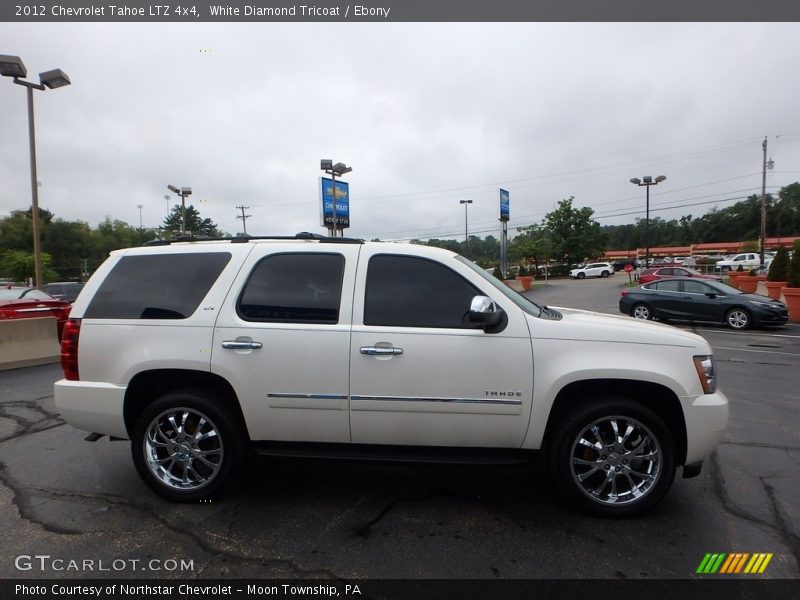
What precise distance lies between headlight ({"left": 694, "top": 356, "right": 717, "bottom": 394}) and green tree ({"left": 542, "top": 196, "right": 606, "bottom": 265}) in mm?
53960

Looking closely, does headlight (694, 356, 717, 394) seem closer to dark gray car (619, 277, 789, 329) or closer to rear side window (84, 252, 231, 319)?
rear side window (84, 252, 231, 319)

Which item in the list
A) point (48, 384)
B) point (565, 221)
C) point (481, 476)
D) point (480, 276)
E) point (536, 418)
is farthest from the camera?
point (565, 221)

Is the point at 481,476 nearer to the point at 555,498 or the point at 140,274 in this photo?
the point at 555,498

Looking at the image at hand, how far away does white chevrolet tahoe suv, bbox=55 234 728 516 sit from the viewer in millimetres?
3332

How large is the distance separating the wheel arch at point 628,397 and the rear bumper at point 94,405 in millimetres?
3136

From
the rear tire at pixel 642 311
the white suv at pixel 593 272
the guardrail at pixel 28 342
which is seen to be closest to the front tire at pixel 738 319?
the rear tire at pixel 642 311

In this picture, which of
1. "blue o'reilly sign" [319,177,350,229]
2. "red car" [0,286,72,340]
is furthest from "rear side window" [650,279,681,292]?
"blue o'reilly sign" [319,177,350,229]

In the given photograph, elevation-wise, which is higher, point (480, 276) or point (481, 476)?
point (480, 276)

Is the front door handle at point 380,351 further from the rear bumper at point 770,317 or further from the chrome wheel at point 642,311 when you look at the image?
the chrome wheel at point 642,311

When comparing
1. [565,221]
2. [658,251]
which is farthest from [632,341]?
[658,251]

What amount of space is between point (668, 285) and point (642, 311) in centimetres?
109

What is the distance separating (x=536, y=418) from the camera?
11.0 ft

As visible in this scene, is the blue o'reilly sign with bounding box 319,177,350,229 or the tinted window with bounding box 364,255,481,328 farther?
the blue o'reilly sign with bounding box 319,177,350,229
